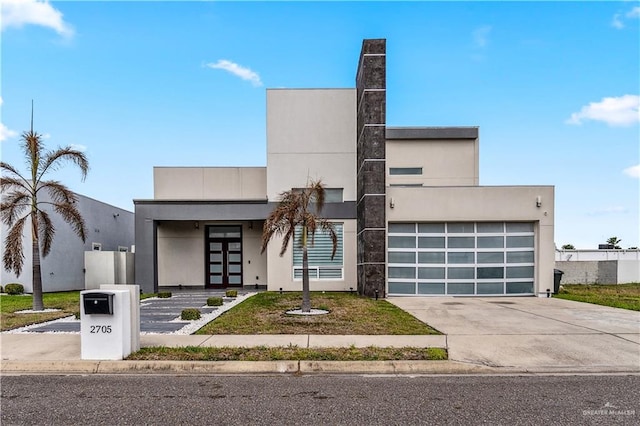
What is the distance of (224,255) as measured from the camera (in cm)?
2058

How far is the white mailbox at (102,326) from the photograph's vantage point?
6801 millimetres

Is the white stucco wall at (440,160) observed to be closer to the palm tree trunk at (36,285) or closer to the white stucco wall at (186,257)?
the white stucco wall at (186,257)

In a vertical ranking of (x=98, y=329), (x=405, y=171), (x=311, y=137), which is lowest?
(x=98, y=329)

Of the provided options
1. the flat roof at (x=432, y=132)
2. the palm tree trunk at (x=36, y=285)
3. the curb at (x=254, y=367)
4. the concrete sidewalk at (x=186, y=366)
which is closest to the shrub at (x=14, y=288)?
the palm tree trunk at (x=36, y=285)

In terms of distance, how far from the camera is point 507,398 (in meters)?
5.34

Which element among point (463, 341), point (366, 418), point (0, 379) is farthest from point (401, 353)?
point (0, 379)

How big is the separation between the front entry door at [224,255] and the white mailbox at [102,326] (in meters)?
13.6

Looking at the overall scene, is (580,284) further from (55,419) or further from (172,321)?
(55,419)

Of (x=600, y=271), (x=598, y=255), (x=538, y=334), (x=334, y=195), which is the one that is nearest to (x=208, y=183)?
(x=334, y=195)

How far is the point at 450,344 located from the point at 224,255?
1455cm

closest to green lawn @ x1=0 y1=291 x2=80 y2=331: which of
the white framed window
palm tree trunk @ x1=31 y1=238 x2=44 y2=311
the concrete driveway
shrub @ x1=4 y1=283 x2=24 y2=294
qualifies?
palm tree trunk @ x1=31 y1=238 x2=44 y2=311

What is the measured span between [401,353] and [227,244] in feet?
48.4

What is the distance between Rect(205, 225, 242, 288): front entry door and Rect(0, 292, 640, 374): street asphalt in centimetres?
806

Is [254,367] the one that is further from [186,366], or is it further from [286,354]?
[186,366]
